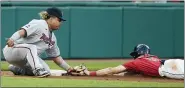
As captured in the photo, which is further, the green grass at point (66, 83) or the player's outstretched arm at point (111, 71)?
the player's outstretched arm at point (111, 71)

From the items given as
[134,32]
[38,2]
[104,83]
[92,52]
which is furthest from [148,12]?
[104,83]

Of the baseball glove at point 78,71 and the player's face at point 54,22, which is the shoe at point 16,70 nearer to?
the baseball glove at point 78,71

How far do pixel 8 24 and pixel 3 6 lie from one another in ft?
1.50

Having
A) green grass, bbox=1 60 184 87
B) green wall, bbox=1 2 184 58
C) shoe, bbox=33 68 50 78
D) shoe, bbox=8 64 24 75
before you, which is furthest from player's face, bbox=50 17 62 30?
green wall, bbox=1 2 184 58

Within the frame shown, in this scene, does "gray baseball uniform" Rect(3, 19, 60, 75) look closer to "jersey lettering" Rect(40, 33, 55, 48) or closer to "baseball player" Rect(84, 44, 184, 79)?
"jersey lettering" Rect(40, 33, 55, 48)

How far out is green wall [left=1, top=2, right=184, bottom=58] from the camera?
15.1 m

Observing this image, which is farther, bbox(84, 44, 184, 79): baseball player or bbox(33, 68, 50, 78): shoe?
bbox(84, 44, 184, 79): baseball player

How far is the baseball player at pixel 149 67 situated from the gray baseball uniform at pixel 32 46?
31.7 inches

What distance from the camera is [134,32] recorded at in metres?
15.9

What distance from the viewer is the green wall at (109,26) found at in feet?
49.6

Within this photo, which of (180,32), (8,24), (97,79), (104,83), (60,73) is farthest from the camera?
(180,32)

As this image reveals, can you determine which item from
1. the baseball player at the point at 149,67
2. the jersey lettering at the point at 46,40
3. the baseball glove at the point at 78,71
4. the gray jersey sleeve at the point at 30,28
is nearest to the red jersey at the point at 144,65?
the baseball player at the point at 149,67

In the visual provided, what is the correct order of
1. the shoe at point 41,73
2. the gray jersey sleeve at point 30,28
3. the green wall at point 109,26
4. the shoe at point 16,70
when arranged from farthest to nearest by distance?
1. the green wall at point 109,26
2. the shoe at point 16,70
3. the gray jersey sleeve at point 30,28
4. the shoe at point 41,73

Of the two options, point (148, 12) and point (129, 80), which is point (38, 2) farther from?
point (129, 80)
